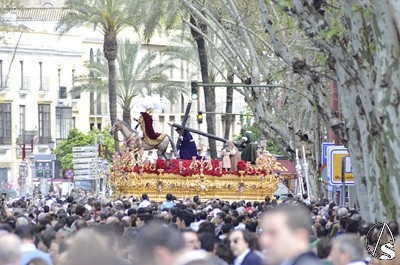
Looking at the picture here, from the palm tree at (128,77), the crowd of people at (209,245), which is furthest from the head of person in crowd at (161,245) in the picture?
the palm tree at (128,77)

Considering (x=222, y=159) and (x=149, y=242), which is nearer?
(x=149, y=242)

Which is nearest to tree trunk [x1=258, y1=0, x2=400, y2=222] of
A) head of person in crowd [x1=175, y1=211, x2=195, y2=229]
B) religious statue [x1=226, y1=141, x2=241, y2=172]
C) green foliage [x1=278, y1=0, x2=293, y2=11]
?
green foliage [x1=278, y1=0, x2=293, y2=11]

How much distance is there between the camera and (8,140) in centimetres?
8731

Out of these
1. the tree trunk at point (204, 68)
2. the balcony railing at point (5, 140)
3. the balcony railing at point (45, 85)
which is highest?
the balcony railing at point (45, 85)

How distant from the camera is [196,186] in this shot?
40938 millimetres

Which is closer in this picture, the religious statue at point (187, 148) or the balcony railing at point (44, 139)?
the religious statue at point (187, 148)

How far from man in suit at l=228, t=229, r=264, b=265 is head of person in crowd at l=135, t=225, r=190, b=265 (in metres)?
4.56

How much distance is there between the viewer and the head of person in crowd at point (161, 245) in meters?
8.20

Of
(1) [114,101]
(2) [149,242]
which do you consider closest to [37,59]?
(1) [114,101]

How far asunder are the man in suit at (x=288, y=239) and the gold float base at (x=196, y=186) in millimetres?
31512

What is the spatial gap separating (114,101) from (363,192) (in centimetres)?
3775

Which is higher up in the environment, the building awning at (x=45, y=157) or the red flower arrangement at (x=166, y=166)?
the building awning at (x=45, y=157)

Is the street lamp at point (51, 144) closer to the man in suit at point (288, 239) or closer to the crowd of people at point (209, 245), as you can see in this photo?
the crowd of people at point (209, 245)

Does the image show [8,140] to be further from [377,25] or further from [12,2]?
[377,25]
